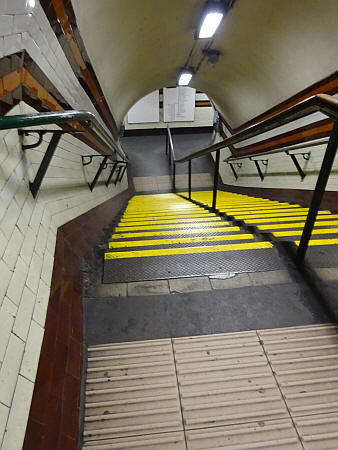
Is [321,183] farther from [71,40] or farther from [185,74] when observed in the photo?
[185,74]

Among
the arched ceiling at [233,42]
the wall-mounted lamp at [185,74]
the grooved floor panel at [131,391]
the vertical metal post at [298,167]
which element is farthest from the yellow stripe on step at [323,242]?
the wall-mounted lamp at [185,74]

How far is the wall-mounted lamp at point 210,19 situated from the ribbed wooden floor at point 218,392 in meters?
3.98

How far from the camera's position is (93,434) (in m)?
0.73

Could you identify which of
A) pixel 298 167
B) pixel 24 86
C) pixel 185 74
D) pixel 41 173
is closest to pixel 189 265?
pixel 41 173

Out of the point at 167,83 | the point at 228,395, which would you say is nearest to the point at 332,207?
the point at 228,395

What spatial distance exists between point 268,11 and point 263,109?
1902 mm

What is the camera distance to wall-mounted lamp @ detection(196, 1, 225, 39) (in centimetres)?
321

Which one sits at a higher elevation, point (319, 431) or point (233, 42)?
point (233, 42)

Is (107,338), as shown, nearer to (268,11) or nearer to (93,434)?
(93,434)

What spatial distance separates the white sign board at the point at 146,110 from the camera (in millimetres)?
9703

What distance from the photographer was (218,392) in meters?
0.83

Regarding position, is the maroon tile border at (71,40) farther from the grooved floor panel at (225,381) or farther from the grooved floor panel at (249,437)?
the grooved floor panel at (249,437)

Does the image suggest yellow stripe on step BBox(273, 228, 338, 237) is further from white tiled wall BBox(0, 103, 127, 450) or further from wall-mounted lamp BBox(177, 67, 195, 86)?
wall-mounted lamp BBox(177, 67, 195, 86)

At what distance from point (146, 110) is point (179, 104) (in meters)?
1.37
